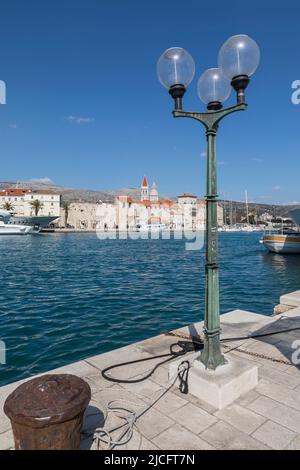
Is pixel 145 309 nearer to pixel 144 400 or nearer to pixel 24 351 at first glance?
pixel 24 351

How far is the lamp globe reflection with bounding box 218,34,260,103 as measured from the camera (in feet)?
12.0

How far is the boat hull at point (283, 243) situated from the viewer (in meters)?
36.7

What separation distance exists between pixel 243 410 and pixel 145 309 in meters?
8.64

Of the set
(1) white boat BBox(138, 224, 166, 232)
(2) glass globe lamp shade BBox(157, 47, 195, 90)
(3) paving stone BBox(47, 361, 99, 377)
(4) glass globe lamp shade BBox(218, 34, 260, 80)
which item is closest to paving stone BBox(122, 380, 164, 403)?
(3) paving stone BBox(47, 361, 99, 377)

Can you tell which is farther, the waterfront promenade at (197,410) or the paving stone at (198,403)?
the paving stone at (198,403)

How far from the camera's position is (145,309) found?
12.2m

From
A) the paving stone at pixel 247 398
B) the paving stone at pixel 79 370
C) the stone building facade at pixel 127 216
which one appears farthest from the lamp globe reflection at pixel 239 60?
the stone building facade at pixel 127 216

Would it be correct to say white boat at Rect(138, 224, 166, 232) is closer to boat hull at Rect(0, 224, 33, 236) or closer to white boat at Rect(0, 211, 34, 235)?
white boat at Rect(0, 211, 34, 235)

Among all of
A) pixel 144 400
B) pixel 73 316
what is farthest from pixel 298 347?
pixel 73 316

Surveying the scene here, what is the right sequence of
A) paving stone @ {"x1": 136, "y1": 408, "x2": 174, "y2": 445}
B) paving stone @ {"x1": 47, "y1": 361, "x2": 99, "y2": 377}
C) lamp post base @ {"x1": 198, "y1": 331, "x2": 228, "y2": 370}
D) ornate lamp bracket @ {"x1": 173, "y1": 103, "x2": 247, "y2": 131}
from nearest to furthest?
1. paving stone @ {"x1": 136, "y1": 408, "x2": 174, "y2": 445}
2. ornate lamp bracket @ {"x1": 173, "y1": 103, "x2": 247, "y2": 131}
3. lamp post base @ {"x1": 198, "y1": 331, "x2": 228, "y2": 370}
4. paving stone @ {"x1": 47, "y1": 361, "x2": 99, "y2": 377}

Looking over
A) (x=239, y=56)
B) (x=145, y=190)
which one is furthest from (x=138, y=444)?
(x=145, y=190)

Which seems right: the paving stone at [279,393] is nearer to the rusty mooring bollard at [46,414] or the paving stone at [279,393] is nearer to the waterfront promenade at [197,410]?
the waterfront promenade at [197,410]

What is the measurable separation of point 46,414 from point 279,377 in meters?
3.48

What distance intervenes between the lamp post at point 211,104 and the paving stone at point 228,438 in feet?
Answer: 2.81
